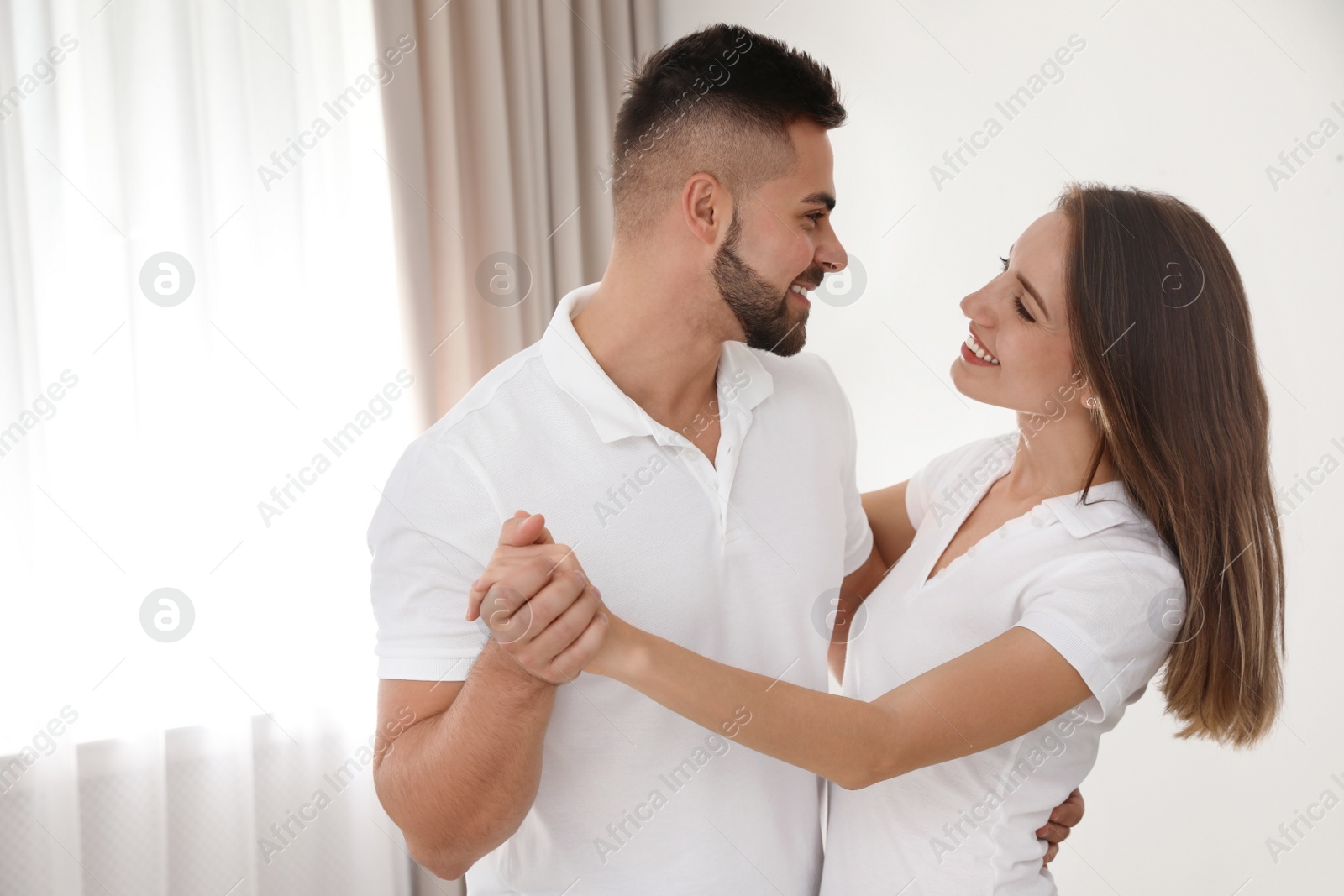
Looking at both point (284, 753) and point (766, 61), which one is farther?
point (284, 753)

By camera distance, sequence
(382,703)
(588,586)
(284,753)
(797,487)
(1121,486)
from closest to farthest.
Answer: (588,586) < (382,703) < (1121,486) < (797,487) < (284,753)

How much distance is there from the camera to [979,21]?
81.4 inches

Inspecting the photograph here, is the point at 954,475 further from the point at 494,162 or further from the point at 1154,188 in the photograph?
the point at 494,162

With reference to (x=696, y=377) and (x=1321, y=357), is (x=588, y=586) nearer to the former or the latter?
(x=696, y=377)

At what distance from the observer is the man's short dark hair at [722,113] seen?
51.4 inches

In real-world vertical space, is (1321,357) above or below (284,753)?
above

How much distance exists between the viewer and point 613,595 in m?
1.18

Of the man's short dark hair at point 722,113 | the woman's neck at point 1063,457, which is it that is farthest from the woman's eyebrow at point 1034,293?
the man's short dark hair at point 722,113

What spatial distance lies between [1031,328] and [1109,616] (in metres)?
Result: 0.38

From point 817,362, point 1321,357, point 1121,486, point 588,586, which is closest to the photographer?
point 588,586

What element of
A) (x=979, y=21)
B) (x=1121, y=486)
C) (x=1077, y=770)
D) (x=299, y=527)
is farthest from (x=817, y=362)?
(x=299, y=527)

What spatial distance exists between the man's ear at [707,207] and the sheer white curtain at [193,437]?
52.3 inches

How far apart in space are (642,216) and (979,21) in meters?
1.17

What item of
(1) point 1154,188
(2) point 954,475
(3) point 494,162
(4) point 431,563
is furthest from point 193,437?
(1) point 1154,188
